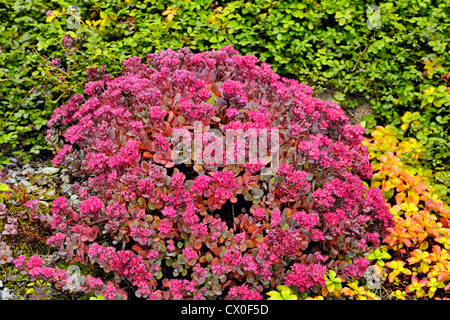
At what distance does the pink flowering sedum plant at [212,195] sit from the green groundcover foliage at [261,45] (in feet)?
2.97

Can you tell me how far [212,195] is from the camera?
2.27 metres

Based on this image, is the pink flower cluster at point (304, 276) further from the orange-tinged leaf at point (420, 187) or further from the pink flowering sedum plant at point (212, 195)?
the orange-tinged leaf at point (420, 187)

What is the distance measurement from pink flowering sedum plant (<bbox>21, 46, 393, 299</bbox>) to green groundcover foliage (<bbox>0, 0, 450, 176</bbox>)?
904mm

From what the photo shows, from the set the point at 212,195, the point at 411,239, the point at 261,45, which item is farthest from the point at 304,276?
the point at 261,45

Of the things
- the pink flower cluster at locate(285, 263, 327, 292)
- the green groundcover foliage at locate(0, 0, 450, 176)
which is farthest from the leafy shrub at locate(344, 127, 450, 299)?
the pink flower cluster at locate(285, 263, 327, 292)

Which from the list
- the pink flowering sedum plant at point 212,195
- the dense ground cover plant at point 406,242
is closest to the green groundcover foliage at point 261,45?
the dense ground cover plant at point 406,242

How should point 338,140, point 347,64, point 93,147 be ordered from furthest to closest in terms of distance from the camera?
point 347,64 → point 338,140 → point 93,147

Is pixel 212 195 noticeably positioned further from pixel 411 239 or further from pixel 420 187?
pixel 420 187

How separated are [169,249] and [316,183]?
3.20ft

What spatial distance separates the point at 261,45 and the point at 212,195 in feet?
6.45

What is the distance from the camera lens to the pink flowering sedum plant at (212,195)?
2.20 m
